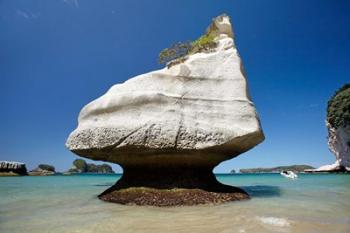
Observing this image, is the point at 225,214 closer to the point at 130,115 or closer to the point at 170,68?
the point at 130,115

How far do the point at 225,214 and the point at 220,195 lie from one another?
2592 millimetres

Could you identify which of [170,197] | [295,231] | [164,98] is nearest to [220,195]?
[170,197]

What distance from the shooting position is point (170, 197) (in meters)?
8.72

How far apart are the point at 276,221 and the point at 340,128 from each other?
1867 inches

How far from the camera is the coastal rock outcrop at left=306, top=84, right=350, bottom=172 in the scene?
44.6m

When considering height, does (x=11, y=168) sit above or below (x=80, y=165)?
below

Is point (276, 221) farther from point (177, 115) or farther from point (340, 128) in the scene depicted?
point (340, 128)

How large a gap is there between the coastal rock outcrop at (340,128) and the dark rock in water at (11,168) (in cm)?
5494

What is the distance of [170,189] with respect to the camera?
9.13m

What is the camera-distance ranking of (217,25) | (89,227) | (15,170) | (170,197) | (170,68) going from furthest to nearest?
(15,170) < (217,25) < (170,68) < (170,197) < (89,227)

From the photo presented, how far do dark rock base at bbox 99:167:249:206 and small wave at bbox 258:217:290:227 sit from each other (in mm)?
2593

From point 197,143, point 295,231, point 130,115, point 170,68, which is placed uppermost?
point 170,68

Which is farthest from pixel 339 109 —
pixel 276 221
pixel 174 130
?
pixel 276 221

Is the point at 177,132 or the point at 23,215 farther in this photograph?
the point at 177,132
